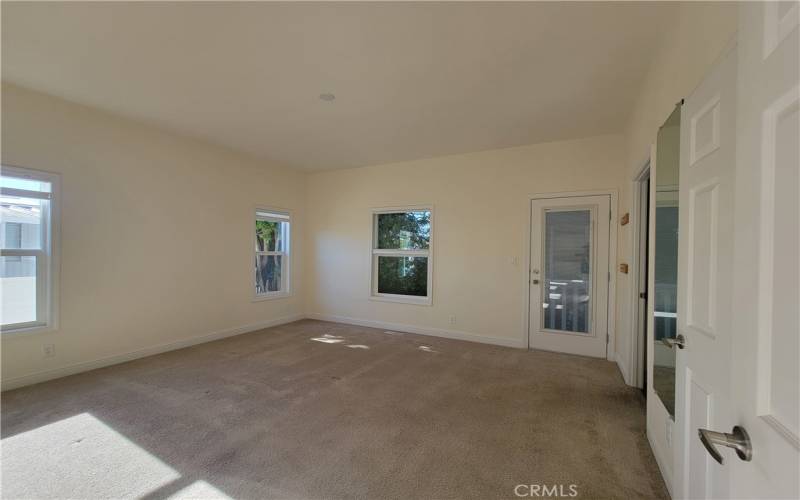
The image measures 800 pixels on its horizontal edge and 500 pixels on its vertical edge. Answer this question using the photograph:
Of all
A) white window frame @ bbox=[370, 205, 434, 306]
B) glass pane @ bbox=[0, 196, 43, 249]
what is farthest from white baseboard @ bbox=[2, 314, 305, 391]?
white window frame @ bbox=[370, 205, 434, 306]

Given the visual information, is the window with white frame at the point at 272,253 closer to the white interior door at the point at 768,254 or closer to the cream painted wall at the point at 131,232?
the cream painted wall at the point at 131,232

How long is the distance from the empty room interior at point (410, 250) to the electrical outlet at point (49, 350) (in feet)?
0.08

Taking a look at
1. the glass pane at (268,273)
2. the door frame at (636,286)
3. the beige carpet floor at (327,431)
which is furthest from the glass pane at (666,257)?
the glass pane at (268,273)

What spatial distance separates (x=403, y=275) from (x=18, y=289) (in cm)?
429

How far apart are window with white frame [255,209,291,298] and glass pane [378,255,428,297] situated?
1.73m

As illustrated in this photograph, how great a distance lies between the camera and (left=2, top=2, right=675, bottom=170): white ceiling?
2021 mm

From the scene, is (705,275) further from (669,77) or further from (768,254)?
(669,77)

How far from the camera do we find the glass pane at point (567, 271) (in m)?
4.14

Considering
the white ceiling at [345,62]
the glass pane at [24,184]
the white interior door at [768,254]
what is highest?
the white ceiling at [345,62]

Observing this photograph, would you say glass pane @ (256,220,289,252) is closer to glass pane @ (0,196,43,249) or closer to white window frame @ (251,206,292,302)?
white window frame @ (251,206,292,302)

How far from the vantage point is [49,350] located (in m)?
3.16

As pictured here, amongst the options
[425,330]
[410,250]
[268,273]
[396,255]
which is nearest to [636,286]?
[425,330]

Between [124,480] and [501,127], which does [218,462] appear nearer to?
[124,480]

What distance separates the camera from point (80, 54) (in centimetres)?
245
